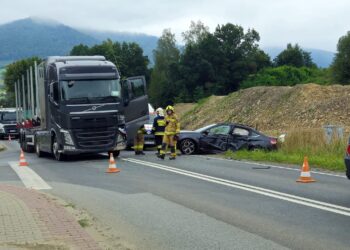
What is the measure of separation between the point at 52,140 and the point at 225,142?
6.08 m

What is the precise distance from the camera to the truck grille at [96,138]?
18.6 m

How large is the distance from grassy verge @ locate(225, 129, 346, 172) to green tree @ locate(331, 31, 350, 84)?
194 ft

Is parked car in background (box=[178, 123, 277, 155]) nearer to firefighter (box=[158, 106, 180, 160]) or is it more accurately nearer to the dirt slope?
firefighter (box=[158, 106, 180, 160])

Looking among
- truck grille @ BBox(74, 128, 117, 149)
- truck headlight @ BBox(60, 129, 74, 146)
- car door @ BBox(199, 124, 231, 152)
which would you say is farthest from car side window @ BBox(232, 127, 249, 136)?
truck headlight @ BBox(60, 129, 74, 146)

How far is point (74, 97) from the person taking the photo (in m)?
18.3

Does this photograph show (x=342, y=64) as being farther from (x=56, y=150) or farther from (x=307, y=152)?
(x=56, y=150)

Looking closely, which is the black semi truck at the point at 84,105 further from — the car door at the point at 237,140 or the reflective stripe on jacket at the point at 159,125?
the car door at the point at 237,140

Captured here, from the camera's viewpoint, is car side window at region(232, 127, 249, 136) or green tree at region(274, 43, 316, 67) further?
green tree at region(274, 43, 316, 67)

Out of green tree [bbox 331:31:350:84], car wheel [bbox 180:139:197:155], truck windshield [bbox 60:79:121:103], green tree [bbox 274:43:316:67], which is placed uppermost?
green tree [bbox 274:43:316:67]

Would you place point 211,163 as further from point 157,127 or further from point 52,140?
point 52,140

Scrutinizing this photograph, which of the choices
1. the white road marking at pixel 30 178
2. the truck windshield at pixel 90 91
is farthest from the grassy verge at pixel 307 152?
the white road marking at pixel 30 178

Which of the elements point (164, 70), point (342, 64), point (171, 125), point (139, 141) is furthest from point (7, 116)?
point (164, 70)

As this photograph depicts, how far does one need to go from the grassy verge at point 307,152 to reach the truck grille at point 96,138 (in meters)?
3.98

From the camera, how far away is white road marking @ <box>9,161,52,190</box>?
12.2m
